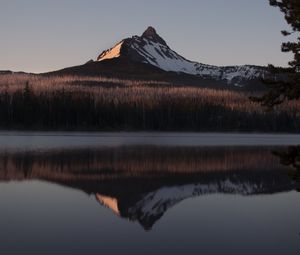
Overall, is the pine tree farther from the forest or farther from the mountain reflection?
the forest

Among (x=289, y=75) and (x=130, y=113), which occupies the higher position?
(x=289, y=75)

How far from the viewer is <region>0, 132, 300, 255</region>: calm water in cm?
1335

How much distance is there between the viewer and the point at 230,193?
23938mm

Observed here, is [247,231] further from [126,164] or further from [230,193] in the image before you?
[126,164]

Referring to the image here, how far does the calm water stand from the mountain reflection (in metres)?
0.05

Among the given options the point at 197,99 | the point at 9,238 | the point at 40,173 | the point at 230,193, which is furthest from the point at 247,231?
the point at 197,99

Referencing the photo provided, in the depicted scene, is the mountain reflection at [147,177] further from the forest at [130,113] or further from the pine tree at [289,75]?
Result: the forest at [130,113]

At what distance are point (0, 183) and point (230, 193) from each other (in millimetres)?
11492

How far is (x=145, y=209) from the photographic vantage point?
19.0 m

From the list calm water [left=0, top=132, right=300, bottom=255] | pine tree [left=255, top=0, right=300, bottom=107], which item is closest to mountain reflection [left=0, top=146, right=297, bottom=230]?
calm water [left=0, top=132, right=300, bottom=255]

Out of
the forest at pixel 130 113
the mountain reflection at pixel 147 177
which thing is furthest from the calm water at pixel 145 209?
the forest at pixel 130 113

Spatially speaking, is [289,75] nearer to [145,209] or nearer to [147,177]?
[145,209]

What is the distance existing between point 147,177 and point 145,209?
982cm

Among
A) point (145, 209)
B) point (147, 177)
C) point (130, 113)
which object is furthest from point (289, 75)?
point (130, 113)
